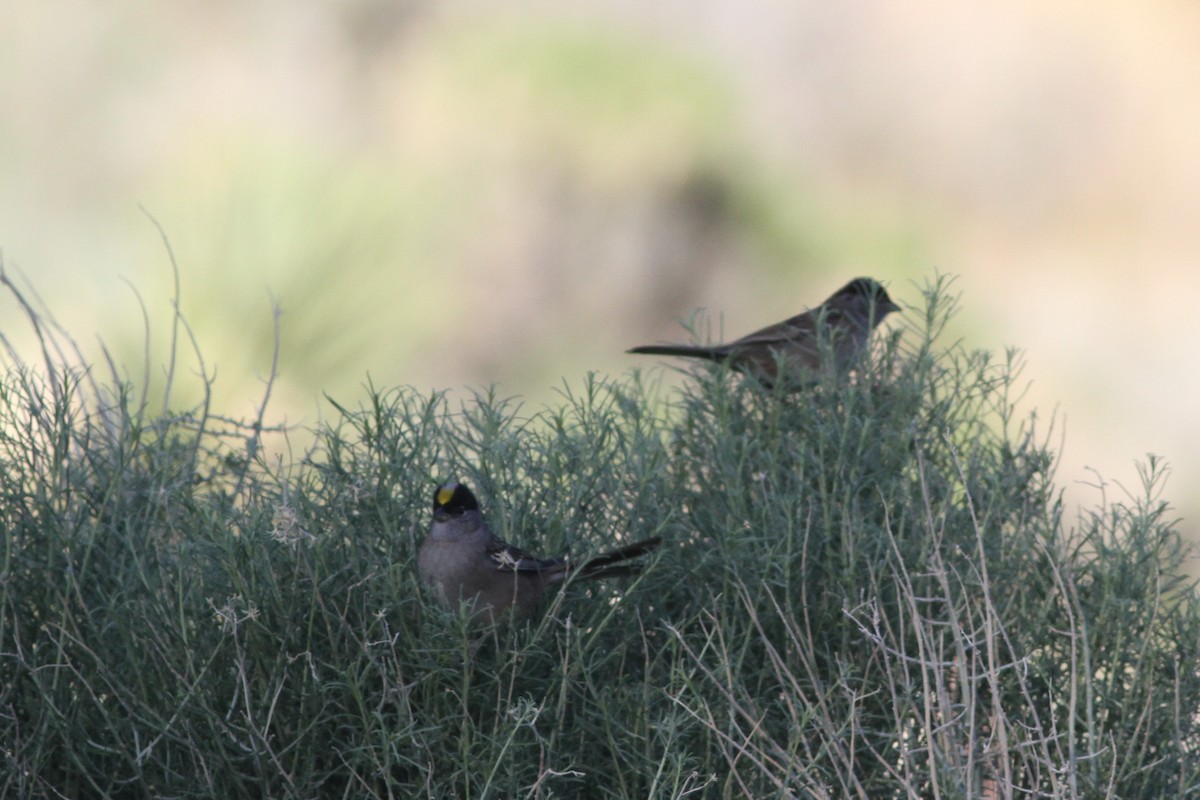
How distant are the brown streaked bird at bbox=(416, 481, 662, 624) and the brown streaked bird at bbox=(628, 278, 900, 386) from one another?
62 centimetres

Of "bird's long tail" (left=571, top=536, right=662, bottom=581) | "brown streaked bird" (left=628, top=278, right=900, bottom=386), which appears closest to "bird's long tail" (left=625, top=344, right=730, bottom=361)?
"brown streaked bird" (left=628, top=278, right=900, bottom=386)

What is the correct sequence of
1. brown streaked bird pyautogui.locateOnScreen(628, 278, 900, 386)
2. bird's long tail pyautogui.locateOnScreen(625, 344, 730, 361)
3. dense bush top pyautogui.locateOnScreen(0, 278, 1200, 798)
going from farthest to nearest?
bird's long tail pyautogui.locateOnScreen(625, 344, 730, 361), brown streaked bird pyautogui.locateOnScreen(628, 278, 900, 386), dense bush top pyautogui.locateOnScreen(0, 278, 1200, 798)

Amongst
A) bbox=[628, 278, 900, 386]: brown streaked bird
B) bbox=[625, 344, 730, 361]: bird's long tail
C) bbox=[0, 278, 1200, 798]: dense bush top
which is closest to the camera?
bbox=[0, 278, 1200, 798]: dense bush top

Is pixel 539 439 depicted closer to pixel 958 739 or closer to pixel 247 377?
pixel 958 739

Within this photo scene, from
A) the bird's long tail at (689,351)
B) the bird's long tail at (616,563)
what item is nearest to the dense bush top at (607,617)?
the bird's long tail at (616,563)

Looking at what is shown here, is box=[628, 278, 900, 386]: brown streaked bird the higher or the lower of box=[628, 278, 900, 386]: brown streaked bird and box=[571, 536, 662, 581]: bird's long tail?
the higher

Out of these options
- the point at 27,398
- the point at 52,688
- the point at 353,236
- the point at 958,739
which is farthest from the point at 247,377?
the point at 958,739

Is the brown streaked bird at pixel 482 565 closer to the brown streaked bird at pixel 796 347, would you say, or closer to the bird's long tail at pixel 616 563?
the bird's long tail at pixel 616 563

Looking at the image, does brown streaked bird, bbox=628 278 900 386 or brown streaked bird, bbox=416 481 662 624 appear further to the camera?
brown streaked bird, bbox=628 278 900 386

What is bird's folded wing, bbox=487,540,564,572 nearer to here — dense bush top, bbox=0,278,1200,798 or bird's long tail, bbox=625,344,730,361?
dense bush top, bbox=0,278,1200,798

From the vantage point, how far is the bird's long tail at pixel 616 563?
1.80 m

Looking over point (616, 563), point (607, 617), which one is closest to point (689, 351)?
point (616, 563)

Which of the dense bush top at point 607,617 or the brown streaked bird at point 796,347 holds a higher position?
the brown streaked bird at point 796,347

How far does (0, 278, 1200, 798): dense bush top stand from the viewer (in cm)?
174
